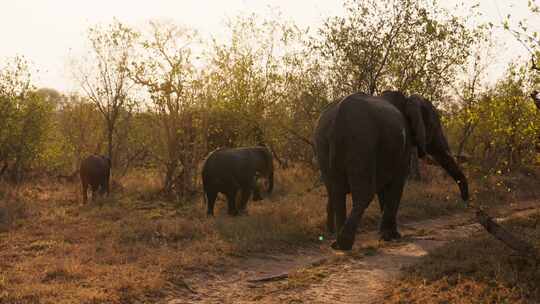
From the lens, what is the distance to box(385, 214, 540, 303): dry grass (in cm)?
697

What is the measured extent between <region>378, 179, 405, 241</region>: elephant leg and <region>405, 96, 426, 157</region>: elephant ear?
98 cm

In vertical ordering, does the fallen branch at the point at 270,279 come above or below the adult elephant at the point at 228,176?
below

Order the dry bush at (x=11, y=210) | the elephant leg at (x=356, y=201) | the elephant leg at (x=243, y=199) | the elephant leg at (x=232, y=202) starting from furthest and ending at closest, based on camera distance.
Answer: the elephant leg at (x=243, y=199) < the elephant leg at (x=232, y=202) < the dry bush at (x=11, y=210) < the elephant leg at (x=356, y=201)

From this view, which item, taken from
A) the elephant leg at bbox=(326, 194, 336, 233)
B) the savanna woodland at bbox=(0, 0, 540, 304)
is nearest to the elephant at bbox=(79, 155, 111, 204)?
the savanna woodland at bbox=(0, 0, 540, 304)

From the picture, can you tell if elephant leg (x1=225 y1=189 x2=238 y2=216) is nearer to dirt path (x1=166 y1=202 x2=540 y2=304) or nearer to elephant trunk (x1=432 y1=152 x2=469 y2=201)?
dirt path (x1=166 y1=202 x2=540 y2=304)

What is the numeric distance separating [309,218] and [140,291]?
6750 millimetres

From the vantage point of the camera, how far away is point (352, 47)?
851 inches

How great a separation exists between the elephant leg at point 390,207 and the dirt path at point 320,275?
0.30 metres

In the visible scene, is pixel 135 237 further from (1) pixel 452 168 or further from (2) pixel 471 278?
(1) pixel 452 168

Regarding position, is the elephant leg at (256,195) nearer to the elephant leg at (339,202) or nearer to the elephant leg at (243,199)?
the elephant leg at (243,199)

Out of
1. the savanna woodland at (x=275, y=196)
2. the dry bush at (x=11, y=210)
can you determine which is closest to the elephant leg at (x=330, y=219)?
the savanna woodland at (x=275, y=196)

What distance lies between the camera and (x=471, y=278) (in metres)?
7.76

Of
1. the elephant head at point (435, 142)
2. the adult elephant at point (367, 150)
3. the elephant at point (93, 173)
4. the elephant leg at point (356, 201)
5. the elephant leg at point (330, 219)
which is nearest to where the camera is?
the elephant leg at point (356, 201)

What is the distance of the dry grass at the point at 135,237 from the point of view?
8344 mm
